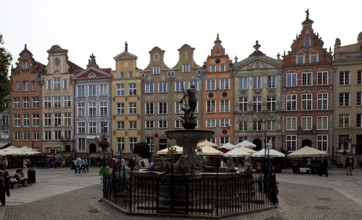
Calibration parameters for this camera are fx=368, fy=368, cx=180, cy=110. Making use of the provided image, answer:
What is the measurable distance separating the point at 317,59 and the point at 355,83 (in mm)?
5056

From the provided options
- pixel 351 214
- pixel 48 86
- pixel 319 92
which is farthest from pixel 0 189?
pixel 48 86

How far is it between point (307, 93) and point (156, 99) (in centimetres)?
1914

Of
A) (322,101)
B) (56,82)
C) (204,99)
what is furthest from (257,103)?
(56,82)

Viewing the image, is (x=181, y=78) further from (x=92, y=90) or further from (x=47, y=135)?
(x=47, y=135)

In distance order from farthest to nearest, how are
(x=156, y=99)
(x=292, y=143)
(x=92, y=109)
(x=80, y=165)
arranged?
1. (x=92, y=109)
2. (x=156, y=99)
3. (x=292, y=143)
4. (x=80, y=165)

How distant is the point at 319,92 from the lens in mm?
43594

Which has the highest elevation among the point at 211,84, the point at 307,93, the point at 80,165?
the point at 211,84

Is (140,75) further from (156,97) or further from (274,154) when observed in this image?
(274,154)

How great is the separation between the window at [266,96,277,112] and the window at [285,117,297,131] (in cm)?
212

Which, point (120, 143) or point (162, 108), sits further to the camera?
point (120, 143)

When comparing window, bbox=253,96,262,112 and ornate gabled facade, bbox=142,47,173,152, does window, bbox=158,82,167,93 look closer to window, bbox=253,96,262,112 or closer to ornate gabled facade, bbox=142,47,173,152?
ornate gabled facade, bbox=142,47,173,152

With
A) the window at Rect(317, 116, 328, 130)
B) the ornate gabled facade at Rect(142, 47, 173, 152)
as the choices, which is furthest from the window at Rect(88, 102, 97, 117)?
the window at Rect(317, 116, 328, 130)

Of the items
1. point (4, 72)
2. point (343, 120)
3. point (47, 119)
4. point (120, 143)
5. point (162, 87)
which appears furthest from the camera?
point (47, 119)

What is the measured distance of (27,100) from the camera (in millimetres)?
54062
